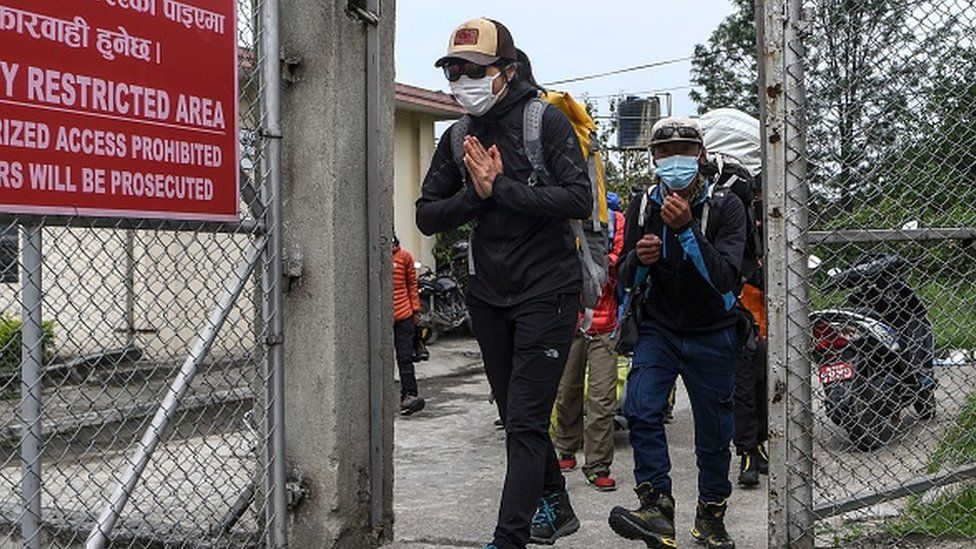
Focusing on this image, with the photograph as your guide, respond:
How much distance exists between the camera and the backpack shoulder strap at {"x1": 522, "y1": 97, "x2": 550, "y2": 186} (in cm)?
474

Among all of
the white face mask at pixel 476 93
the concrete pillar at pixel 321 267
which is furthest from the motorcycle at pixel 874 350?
the concrete pillar at pixel 321 267

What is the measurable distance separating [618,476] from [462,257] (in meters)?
10.1

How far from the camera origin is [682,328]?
5023 mm

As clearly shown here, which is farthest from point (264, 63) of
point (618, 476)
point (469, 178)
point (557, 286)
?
point (618, 476)

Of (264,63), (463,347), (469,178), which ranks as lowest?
(463,347)

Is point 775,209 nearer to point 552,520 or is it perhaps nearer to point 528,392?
point 528,392

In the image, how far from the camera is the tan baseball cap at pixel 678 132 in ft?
16.5

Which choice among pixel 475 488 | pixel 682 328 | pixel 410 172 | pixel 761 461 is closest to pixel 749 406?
pixel 761 461

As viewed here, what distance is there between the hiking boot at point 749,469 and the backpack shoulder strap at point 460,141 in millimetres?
2756

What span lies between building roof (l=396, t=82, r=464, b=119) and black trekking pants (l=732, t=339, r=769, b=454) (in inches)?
409

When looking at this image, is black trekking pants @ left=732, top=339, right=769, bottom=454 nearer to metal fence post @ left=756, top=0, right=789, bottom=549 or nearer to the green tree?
metal fence post @ left=756, top=0, right=789, bottom=549

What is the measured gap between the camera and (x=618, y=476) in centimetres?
711

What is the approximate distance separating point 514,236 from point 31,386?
197 cm

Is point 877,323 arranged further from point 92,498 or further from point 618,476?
point 92,498
